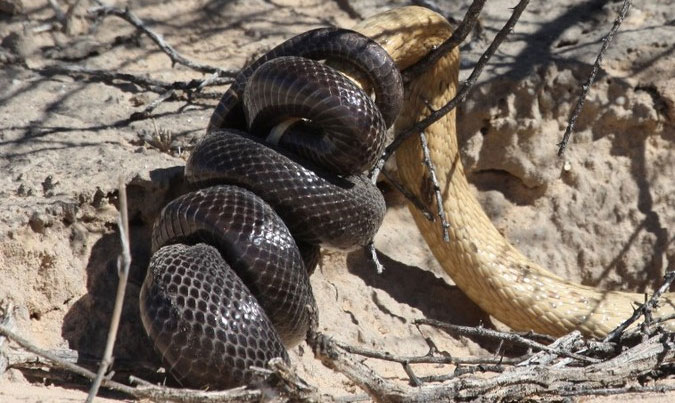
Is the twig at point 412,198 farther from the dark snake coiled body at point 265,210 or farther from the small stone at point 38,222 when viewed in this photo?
the small stone at point 38,222

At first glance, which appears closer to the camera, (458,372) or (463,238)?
(458,372)

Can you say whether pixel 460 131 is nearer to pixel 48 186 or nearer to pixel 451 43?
pixel 451 43

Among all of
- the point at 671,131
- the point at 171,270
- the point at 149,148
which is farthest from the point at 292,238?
the point at 671,131

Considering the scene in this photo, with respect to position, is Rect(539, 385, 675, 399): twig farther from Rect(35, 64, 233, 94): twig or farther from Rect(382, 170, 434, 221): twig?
Rect(35, 64, 233, 94): twig

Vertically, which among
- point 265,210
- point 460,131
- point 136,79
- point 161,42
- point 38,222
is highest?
point 460,131

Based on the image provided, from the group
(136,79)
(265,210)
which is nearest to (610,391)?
(265,210)

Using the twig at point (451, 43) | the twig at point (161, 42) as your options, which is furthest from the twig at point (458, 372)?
the twig at point (161, 42)

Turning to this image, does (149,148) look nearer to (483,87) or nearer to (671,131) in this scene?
(483,87)
